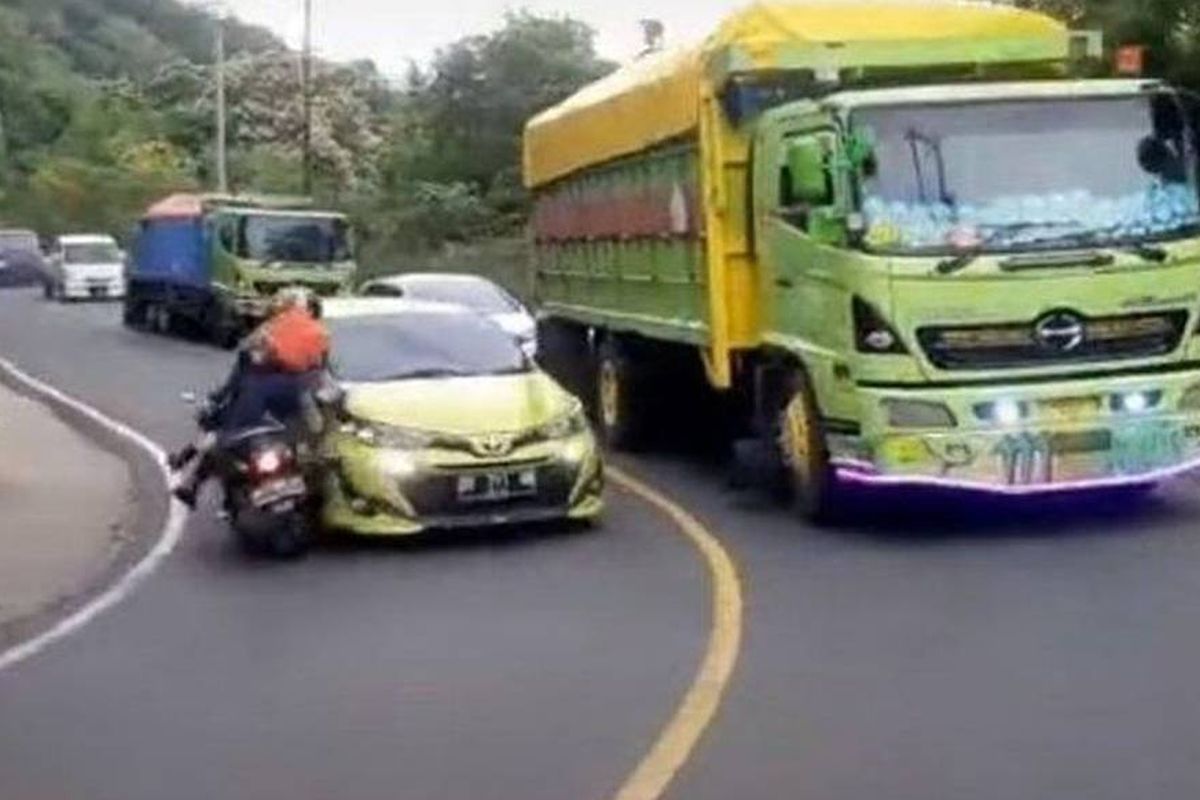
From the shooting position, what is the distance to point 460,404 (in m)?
16.6

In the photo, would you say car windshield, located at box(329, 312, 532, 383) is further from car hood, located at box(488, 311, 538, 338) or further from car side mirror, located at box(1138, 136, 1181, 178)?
car hood, located at box(488, 311, 538, 338)

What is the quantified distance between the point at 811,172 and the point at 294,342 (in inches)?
128

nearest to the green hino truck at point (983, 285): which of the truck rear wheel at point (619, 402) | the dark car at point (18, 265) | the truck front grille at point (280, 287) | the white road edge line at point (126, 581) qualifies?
the white road edge line at point (126, 581)

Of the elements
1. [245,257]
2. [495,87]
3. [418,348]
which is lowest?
[418,348]

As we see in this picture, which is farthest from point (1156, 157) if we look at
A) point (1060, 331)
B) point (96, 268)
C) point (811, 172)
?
point (96, 268)

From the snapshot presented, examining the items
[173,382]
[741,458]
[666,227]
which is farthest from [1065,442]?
[173,382]

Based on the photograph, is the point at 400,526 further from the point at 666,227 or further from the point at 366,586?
the point at 666,227

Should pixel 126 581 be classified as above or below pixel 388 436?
below

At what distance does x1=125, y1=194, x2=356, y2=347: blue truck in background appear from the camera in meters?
45.2

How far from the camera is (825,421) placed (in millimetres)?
16266

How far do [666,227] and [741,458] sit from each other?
2.24 metres

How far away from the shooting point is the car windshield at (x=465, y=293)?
33438 mm

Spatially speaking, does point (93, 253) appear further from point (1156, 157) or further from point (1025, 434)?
point (1025, 434)

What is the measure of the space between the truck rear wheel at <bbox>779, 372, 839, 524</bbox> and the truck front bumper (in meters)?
0.77
